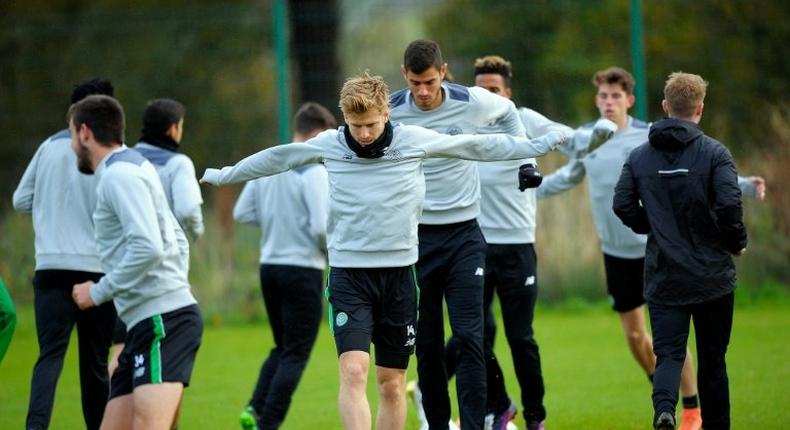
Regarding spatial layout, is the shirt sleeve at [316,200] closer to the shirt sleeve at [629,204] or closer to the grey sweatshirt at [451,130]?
the grey sweatshirt at [451,130]

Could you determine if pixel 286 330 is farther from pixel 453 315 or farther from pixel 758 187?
pixel 758 187

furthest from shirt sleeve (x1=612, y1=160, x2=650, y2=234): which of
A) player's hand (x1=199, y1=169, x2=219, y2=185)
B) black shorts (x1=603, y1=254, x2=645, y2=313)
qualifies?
player's hand (x1=199, y1=169, x2=219, y2=185)

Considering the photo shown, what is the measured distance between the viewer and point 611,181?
891 centimetres

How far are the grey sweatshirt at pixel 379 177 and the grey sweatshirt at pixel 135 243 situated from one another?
0.61 m

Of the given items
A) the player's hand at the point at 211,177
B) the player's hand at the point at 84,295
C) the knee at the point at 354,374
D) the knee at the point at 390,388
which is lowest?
the knee at the point at 390,388

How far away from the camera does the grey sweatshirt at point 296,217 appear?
29.5ft

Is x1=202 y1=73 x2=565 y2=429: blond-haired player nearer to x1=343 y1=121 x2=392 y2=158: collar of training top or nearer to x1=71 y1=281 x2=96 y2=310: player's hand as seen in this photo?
x1=343 y1=121 x2=392 y2=158: collar of training top

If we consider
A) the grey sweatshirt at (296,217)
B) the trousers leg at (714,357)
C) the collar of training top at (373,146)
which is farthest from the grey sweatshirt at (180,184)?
the trousers leg at (714,357)

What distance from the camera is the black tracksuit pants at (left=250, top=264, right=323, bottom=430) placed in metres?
8.58

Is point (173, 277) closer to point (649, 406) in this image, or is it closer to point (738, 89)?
point (649, 406)

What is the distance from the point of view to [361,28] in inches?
661

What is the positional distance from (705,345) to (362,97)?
240cm

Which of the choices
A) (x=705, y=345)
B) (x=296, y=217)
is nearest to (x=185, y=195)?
(x=296, y=217)

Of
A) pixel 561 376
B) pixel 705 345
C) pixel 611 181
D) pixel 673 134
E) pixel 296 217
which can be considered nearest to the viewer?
pixel 673 134
